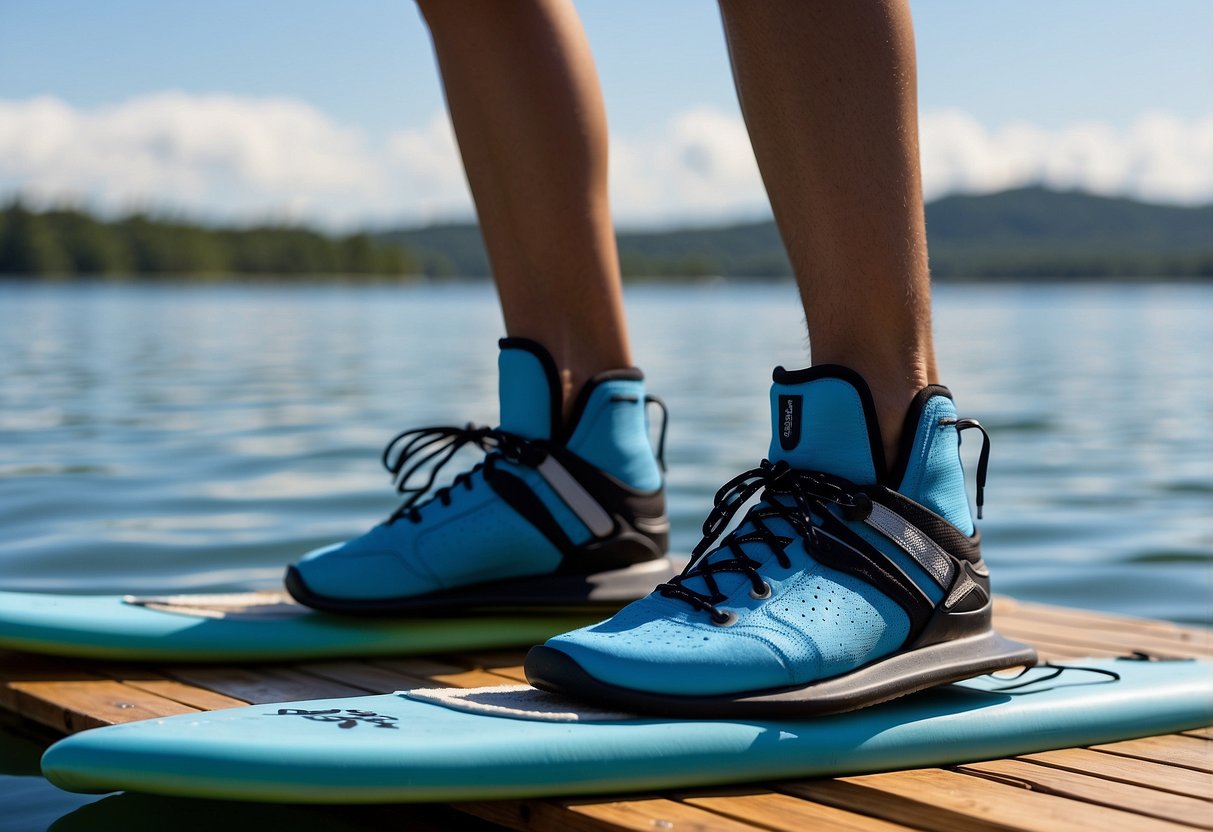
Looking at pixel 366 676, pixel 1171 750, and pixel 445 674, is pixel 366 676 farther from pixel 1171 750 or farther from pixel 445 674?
pixel 1171 750

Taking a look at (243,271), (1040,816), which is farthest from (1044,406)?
(243,271)

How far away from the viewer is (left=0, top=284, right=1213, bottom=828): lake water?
10.6 feet

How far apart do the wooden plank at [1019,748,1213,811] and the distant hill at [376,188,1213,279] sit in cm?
8460

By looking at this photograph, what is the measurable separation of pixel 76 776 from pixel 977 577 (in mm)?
992

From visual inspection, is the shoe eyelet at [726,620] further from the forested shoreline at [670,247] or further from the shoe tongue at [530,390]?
the forested shoreline at [670,247]

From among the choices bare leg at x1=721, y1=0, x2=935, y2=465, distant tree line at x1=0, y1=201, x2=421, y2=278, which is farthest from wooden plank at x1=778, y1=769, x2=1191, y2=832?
distant tree line at x1=0, y1=201, x2=421, y2=278

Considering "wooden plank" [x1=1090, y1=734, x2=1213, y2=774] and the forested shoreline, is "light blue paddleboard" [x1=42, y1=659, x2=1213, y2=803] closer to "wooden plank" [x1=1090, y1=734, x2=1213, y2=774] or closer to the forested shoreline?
"wooden plank" [x1=1090, y1=734, x2=1213, y2=774]

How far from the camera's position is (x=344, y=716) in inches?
52.1

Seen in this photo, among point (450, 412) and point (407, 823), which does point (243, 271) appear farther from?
point (407, 823)

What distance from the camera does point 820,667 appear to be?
1362mm

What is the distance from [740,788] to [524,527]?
0.70 metres

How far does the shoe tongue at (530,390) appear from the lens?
193cm

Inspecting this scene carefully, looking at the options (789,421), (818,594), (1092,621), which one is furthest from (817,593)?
(1092,621)

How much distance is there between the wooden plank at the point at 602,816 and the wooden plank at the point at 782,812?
0.06 feet
